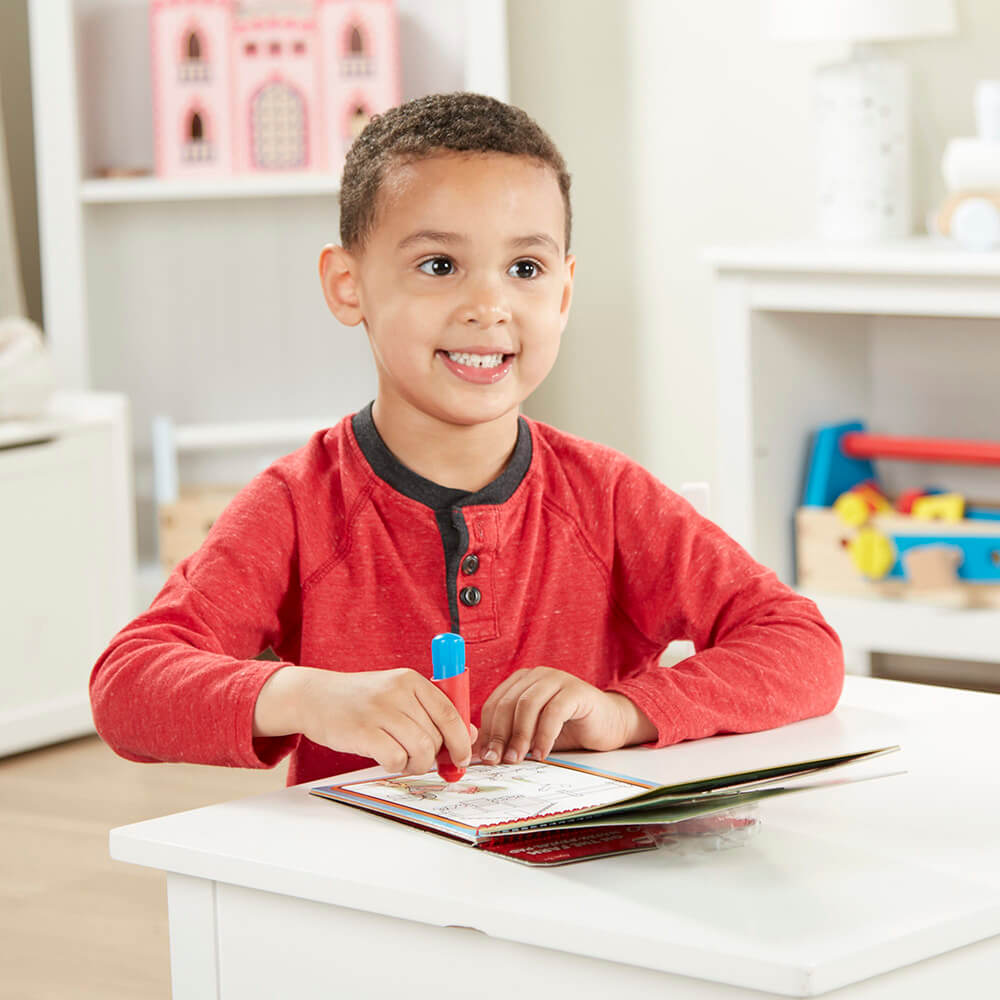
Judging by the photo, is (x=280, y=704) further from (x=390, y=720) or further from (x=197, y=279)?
(x=197, y=279)

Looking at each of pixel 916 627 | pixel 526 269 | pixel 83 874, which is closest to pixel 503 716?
pixel 526 269

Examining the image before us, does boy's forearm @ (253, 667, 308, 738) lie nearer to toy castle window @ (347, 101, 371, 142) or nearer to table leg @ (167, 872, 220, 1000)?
table leg @ (167, 872, 220, 1000)

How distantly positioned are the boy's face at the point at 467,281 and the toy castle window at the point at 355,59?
1.83 meters

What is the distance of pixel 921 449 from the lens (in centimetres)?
260

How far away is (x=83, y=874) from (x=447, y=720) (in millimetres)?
1297

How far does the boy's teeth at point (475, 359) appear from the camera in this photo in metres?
1.12

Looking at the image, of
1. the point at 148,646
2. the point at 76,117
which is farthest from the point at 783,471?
the point at 148,646

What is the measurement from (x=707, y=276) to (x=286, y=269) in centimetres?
77

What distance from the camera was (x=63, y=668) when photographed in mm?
2609

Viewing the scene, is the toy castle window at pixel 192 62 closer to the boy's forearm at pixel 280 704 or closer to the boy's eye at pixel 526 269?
the boy's eye at pixel 526 269

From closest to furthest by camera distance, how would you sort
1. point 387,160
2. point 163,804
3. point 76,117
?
point 387,160 < point 163,804 < point 76,117

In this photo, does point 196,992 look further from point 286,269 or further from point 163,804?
point 286,269

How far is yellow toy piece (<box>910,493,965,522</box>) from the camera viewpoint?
8.42ft

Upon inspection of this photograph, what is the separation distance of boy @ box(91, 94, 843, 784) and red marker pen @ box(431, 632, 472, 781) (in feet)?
0.42
